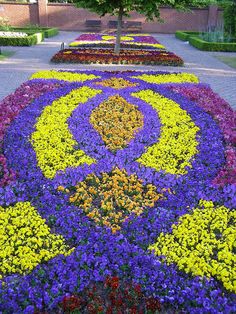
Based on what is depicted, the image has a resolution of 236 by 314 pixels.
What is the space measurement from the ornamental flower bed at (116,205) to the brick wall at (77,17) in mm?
25074

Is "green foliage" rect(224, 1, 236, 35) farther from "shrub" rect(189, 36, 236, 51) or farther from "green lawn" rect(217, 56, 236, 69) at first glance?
"green lawn" rect(217, 56, 236, 69)

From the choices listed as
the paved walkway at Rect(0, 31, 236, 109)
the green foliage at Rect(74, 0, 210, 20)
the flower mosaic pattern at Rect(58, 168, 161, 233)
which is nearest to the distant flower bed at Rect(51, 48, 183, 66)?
the paved walkway at Rect(0, 31, 236, 109)

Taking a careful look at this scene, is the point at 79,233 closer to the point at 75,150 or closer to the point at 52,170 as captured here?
the point at 52,170

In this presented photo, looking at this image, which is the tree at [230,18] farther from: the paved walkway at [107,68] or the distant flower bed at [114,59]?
the distant flower bed at [114,59]

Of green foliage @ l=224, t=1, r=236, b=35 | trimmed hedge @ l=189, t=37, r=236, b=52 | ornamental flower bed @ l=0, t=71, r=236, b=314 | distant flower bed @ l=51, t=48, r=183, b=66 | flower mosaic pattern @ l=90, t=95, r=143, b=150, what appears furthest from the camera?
green foliage @ l=224, t=1, r=236, b=35

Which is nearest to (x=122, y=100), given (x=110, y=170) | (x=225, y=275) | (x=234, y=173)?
(x=110, y=170)

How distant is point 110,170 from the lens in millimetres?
5336

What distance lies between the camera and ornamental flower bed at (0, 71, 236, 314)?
324 cm

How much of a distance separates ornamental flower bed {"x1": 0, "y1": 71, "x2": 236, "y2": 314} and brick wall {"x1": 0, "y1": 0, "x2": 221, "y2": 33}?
25.1 m

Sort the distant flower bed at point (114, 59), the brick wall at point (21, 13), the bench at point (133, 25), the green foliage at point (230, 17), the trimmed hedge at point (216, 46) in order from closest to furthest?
the distant flower bed at point (114, 59) < the trimmed hedge at point (216, 46) < the green foliage at point (230, 17) < the bench at point (133, 25) < the brick wall at point (21, 13)

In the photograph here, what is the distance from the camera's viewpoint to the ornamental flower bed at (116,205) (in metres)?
3.24

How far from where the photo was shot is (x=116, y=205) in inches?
182

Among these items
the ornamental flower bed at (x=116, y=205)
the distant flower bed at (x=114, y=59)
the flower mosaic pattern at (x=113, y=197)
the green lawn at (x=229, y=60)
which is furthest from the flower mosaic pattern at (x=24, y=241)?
the green lawn at (x=229, y=60)

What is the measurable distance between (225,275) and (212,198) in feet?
4.43
